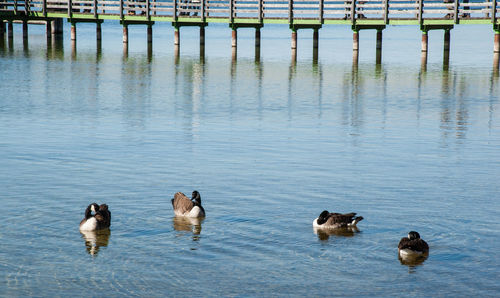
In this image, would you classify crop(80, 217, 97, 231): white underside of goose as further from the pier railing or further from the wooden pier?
the wooden pier

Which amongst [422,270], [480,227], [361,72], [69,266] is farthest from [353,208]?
[361,72]

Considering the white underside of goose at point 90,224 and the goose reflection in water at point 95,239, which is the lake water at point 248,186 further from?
the white underside of goose at point 90,224

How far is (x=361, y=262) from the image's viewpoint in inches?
372

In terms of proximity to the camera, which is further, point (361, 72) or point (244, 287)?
point (361, 72)

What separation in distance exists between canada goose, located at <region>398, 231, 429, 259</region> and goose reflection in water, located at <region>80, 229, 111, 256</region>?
12.0ft

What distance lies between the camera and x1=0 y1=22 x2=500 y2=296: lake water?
895cm

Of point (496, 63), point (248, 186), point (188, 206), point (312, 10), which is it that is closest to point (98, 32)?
point (312, 10)

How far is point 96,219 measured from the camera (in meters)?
10.5

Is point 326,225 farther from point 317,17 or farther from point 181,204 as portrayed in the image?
point 317,17

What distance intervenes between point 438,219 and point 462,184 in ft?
7.85

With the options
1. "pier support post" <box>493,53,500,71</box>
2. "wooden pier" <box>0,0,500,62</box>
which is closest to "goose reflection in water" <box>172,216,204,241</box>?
"pier support post" <box>493,53,500,71</box>

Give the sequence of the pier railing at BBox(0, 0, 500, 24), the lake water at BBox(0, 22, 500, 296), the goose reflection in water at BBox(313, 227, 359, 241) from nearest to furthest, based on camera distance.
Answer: the lake water at BBox(0, 22, 500, 296)
the goose reflection in water at BBox(313, 227, 359, 241)
the pier railing at BBox(0, 0, 500, 24)

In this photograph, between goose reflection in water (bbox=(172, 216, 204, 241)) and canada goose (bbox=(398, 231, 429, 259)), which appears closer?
canada goose (bbox=(398, 231, 429, 259))

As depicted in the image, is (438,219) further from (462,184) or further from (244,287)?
(244,287)
